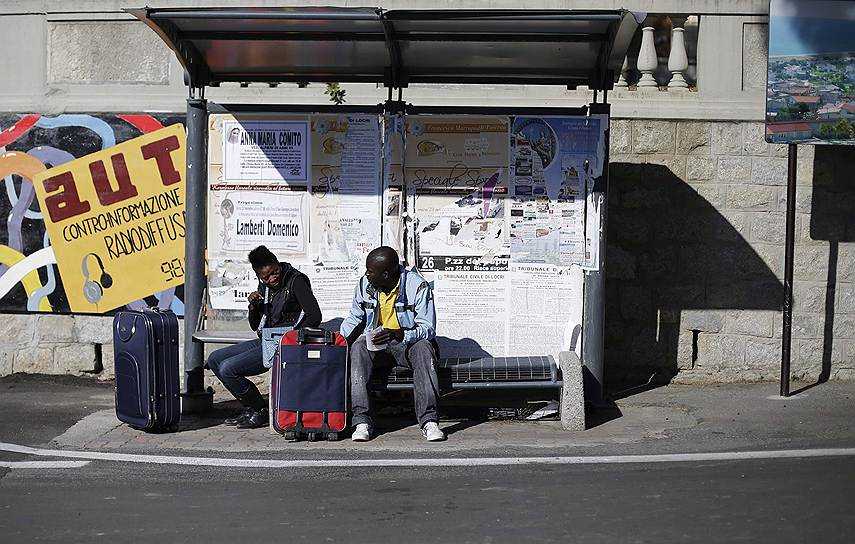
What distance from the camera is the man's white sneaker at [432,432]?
25.9 ft

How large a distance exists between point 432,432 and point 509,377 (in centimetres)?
78

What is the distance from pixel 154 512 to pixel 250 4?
5.74 m

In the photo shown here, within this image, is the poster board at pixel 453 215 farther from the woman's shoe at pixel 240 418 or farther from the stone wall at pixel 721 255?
the stone wall at pixel 721 255

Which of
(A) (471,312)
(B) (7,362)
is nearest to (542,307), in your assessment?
(A) (471,312)

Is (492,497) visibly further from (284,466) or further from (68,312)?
(68,312)

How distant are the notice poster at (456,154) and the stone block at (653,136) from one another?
62.6 inches

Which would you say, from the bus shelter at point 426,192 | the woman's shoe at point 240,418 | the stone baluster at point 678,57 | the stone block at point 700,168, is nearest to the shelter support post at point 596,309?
the bus shelter at point 426,192

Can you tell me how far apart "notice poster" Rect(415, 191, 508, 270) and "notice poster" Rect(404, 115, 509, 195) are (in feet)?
0.32

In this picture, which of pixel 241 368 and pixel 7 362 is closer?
pixel 241 368

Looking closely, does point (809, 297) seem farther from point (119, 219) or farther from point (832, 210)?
point (119, 219)

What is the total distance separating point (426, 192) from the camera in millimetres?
9117

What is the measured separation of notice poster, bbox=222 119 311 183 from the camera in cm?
914

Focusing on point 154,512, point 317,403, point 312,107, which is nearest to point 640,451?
point 317,403

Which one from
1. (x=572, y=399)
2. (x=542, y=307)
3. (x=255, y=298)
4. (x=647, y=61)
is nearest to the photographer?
(x=572, y=399)
